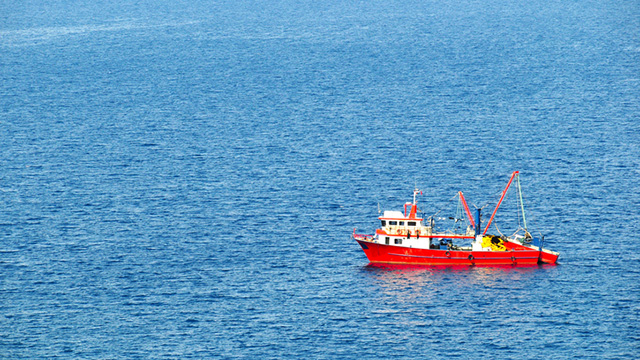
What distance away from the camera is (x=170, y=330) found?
610ft

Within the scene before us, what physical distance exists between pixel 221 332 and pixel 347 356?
73.5 feet

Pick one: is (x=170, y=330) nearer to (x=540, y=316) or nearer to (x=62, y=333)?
(x=62, y=333)

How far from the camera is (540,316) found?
189 meters

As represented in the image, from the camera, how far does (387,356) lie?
177m

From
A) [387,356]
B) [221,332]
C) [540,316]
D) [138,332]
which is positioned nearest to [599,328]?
[540,316]

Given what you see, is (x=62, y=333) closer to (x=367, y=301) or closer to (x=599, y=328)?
(x=367, y=301)

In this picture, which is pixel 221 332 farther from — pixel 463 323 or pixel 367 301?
pixel 463 323

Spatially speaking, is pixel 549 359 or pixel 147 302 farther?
pixel 147 302

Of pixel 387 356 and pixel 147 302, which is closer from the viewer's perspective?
pixel 387 356

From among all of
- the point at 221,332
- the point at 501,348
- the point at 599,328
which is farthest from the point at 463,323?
the point at 221,332

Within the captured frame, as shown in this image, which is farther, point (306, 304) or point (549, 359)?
point (306, 304)

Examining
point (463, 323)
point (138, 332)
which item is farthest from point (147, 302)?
point (463, 323)

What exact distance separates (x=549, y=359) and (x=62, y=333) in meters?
79.8

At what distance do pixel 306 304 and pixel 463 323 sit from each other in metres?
27.5
